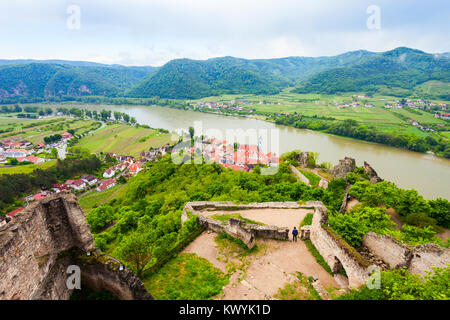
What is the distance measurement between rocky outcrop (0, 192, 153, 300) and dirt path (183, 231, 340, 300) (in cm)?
332

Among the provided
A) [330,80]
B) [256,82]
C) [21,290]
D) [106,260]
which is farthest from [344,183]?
[256,82]

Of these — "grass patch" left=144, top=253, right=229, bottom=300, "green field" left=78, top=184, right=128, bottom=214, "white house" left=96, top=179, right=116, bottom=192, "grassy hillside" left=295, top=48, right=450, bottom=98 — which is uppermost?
"grassy hillside" left=295, top=48, right=450, bottom=98

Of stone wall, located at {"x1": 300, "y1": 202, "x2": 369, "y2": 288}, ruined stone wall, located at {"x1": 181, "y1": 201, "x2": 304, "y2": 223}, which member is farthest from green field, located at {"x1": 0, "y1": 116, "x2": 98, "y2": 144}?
stone wall, located at {"x1": 300, "y1": 202, "x2": 369, "y2": 288}

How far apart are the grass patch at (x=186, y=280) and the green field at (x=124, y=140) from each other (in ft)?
168

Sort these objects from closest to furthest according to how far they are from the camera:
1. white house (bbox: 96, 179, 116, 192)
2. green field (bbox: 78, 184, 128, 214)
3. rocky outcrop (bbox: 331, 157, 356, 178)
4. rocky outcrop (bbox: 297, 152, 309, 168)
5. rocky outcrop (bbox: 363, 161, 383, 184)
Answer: rocky outcrop (bbox: 363, 161, 383, 184), rocky outcrop (bbox: 331, 157, 356, 178), rocky outcrop (bbox: 297, 152, 309, 168), green field (bbox: 78, 184, 128, 214), white house (bbox: 96, 179, 116, 192)

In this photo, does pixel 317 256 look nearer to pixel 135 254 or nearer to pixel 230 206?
pixel 230 206

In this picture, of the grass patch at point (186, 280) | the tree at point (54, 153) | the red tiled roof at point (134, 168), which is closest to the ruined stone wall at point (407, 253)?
the grass patch at point (186, 280)

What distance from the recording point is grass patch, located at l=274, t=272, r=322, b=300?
6.86 meters

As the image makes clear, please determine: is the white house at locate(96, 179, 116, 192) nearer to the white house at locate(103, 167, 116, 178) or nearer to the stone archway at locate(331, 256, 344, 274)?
the white house at locate(103, 167, 116, 178)

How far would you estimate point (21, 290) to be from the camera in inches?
189

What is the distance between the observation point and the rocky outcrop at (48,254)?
4.64 meters

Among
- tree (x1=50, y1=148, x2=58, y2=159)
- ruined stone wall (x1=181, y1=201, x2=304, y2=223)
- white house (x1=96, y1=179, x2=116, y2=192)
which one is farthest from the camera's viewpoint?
tree (x1=50, y1=148, x2=58, y2=159)
